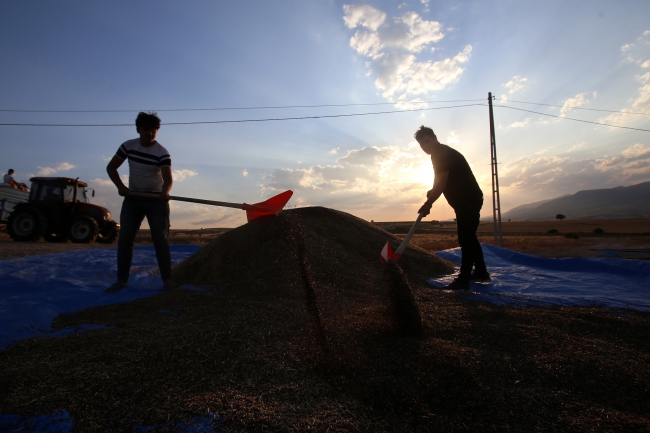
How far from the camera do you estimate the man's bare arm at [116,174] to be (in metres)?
3.02

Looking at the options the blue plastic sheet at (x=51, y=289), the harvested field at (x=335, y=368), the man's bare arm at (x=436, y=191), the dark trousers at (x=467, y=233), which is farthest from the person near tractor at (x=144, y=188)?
the dark trousers at (x=467, y=233)

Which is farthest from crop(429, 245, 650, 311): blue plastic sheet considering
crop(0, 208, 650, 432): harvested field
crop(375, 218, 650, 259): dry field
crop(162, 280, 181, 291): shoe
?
crop(375, 218, 650, 259): dry field

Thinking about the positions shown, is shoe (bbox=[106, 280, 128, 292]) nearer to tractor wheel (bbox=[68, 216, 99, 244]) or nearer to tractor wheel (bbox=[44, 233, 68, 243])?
tractor wheel (bbox=[68, 216, 99, 244])

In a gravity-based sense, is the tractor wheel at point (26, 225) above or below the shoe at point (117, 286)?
above

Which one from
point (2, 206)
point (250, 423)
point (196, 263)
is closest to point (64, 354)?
point (250, 423)

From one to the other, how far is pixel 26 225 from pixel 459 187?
32.5 feet

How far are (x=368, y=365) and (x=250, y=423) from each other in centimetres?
62

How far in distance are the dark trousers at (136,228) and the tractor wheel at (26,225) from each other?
25.0ft

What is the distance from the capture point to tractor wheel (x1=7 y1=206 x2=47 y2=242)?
862 centimetres

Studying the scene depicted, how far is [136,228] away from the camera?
10.3ft

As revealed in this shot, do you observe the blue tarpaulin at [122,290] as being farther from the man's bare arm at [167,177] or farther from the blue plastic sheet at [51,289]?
the man's bare arm at [167,177]

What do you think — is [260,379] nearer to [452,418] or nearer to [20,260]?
[452,418]

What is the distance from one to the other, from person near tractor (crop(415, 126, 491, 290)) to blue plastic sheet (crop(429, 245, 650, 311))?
470mm

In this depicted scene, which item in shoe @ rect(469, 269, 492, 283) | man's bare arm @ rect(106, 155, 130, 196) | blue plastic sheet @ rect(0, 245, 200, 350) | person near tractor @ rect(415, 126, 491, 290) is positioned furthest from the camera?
shoe @ rect(469, 269, 492, 283)
